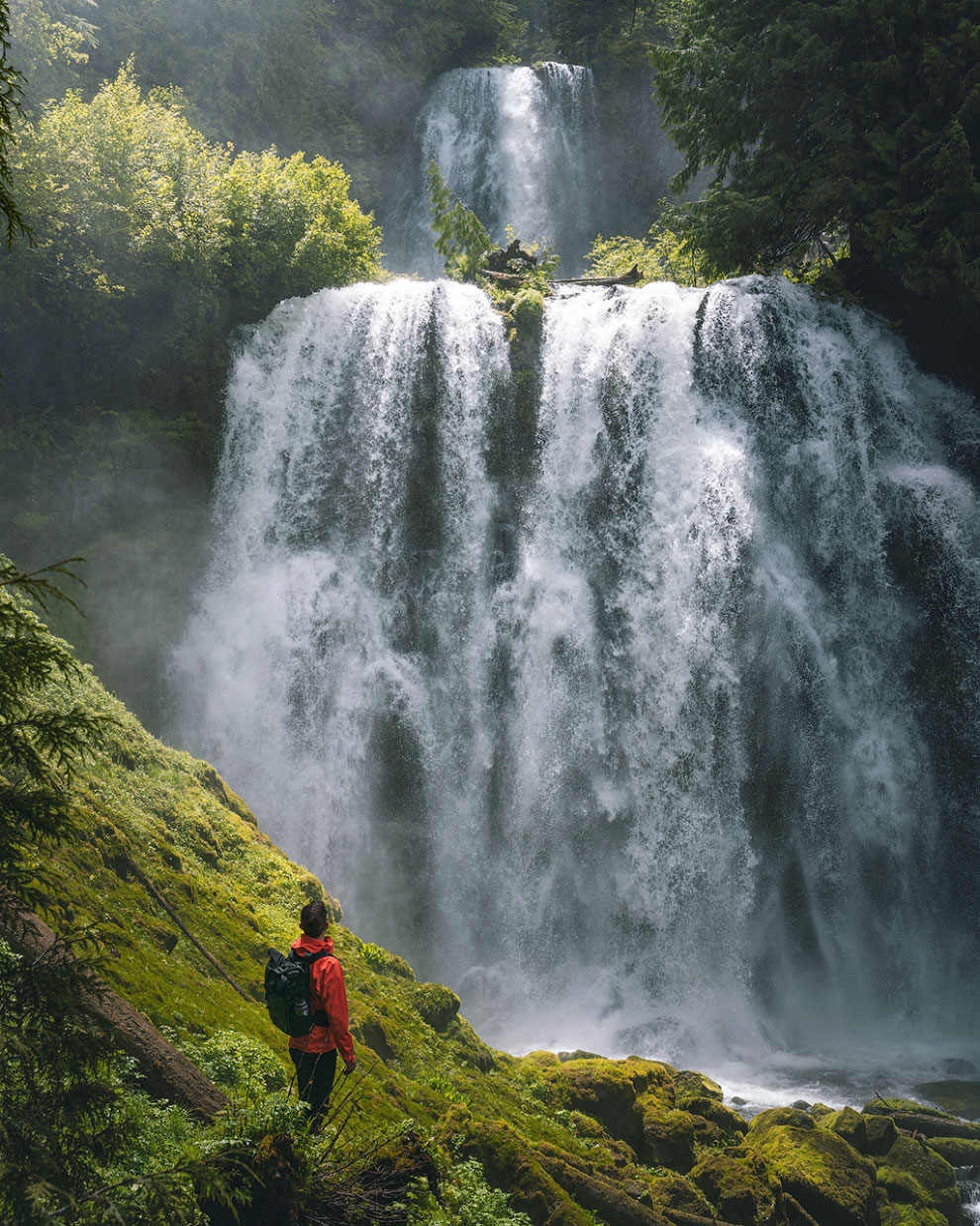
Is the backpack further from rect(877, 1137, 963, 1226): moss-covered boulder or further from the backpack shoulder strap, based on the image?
rect(877, 1137, 963, 1226): moss-covered boulder

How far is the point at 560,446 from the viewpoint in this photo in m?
15.0

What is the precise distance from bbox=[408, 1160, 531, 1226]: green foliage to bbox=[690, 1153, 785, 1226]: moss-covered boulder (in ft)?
7.55

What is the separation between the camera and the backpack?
164 inches

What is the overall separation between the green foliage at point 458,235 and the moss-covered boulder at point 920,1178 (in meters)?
16.8

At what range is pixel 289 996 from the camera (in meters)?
4.17

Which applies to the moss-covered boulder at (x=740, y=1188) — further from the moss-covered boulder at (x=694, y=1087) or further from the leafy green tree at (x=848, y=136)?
the leafy green tree at (x=848, y=136)

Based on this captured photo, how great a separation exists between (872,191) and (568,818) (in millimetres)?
12072

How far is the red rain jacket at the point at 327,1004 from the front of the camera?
4.23m

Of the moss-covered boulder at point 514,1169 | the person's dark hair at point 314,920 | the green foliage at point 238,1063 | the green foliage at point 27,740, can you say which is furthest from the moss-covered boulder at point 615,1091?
the green foliage at point 27,740

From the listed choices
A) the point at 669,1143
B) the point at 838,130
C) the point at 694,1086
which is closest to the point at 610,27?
the point at 838,130

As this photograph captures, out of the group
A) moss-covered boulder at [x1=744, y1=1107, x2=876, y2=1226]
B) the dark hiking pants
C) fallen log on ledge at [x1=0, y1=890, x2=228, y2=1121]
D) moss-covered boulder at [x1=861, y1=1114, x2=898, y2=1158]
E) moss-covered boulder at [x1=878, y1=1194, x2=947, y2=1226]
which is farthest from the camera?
moss-covered boulder at [x1=861, y1=1114, x2=898, y2=1158]

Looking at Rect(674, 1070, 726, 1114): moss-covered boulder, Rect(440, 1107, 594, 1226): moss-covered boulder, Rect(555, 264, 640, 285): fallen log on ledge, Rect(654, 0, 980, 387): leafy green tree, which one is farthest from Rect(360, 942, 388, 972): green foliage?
Rect(555, 264, 640, 285): fallen log on ledge

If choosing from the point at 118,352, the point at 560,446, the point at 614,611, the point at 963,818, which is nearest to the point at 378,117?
the point at 118,352

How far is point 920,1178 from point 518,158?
27.6 metres
